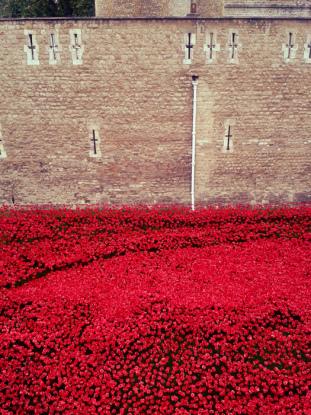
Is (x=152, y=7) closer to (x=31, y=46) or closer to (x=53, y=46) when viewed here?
(x=53, y=46)

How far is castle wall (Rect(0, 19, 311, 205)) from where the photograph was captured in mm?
8969

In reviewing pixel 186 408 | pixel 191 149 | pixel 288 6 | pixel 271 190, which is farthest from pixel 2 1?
pixel 186 408

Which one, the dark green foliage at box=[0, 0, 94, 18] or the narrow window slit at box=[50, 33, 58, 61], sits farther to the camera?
the dark green foliage at box=[0, 0, 94, 18]

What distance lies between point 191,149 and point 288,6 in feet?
33.0

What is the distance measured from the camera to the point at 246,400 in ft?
15.8

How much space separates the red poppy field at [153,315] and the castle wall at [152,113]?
1.39 m

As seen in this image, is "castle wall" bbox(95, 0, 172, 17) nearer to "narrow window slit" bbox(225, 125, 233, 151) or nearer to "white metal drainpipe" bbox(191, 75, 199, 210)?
"white metal drainpipe" bbox(191, 75, 199, 210)

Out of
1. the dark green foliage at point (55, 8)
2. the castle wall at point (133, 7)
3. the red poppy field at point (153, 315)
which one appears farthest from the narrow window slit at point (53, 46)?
the dark green foliage at point (55, 8)

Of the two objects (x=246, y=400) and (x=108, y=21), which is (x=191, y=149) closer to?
(x=108, y=21)

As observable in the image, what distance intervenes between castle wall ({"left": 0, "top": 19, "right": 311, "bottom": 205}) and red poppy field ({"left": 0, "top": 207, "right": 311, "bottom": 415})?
Answer: 4.55ft

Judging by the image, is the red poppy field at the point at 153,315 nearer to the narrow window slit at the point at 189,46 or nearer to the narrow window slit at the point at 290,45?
the narrow window slit at the point at 189,46

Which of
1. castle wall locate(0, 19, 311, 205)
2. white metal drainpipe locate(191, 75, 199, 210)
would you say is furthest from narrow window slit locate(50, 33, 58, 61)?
white metal drainpipe locate(191, 75, 199, 210)

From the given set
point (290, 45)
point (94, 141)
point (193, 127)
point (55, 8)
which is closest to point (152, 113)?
point (193, 127)

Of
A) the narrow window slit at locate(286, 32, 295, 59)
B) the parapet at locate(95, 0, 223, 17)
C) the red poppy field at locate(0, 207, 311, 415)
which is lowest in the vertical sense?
the red poppy field at locate(0, 207, 311, 415)
